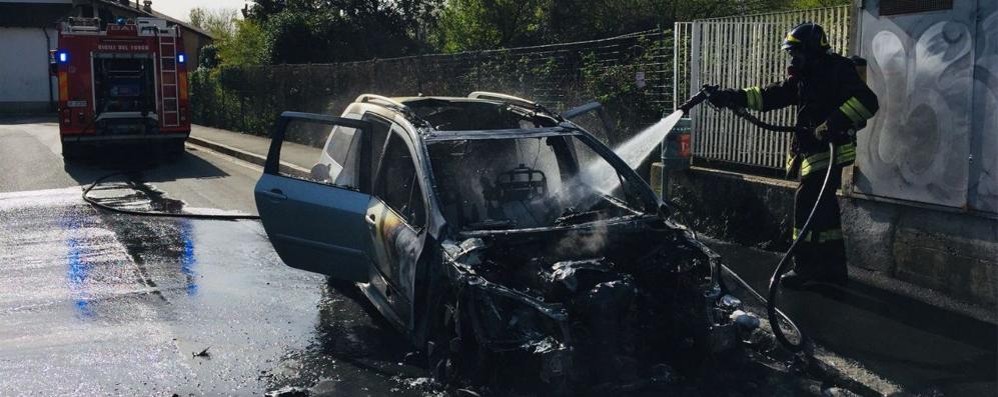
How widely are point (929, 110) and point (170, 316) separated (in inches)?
223

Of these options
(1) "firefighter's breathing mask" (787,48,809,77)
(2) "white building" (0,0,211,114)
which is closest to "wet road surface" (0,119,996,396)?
(1) "firefighter's breathing mask" (787,48,809,77)

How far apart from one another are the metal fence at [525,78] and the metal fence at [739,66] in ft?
1.67

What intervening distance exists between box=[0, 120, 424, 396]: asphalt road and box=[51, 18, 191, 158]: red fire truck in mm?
6981

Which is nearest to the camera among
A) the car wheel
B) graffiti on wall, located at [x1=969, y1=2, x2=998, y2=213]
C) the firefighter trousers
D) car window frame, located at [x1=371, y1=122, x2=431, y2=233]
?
the car wheel

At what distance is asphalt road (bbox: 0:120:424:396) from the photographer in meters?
5.22

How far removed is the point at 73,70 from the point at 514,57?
962 cm

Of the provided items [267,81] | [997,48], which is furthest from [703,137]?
[267,81]

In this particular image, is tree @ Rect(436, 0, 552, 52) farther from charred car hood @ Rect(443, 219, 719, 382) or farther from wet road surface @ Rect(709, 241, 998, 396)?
charred car hood @ Rect(443, 219, 719, 382)

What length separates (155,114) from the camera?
18.5 metres

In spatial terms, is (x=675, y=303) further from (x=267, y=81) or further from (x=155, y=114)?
(x=267, y=81)

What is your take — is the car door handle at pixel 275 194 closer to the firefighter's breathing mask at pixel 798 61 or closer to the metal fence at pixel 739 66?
the firefighter's breathing mask at pixel 798 61

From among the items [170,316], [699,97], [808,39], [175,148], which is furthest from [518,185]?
[175,148]

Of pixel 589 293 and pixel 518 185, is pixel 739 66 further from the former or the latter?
pixel 589 293

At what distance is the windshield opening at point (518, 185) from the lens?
5.83 m
